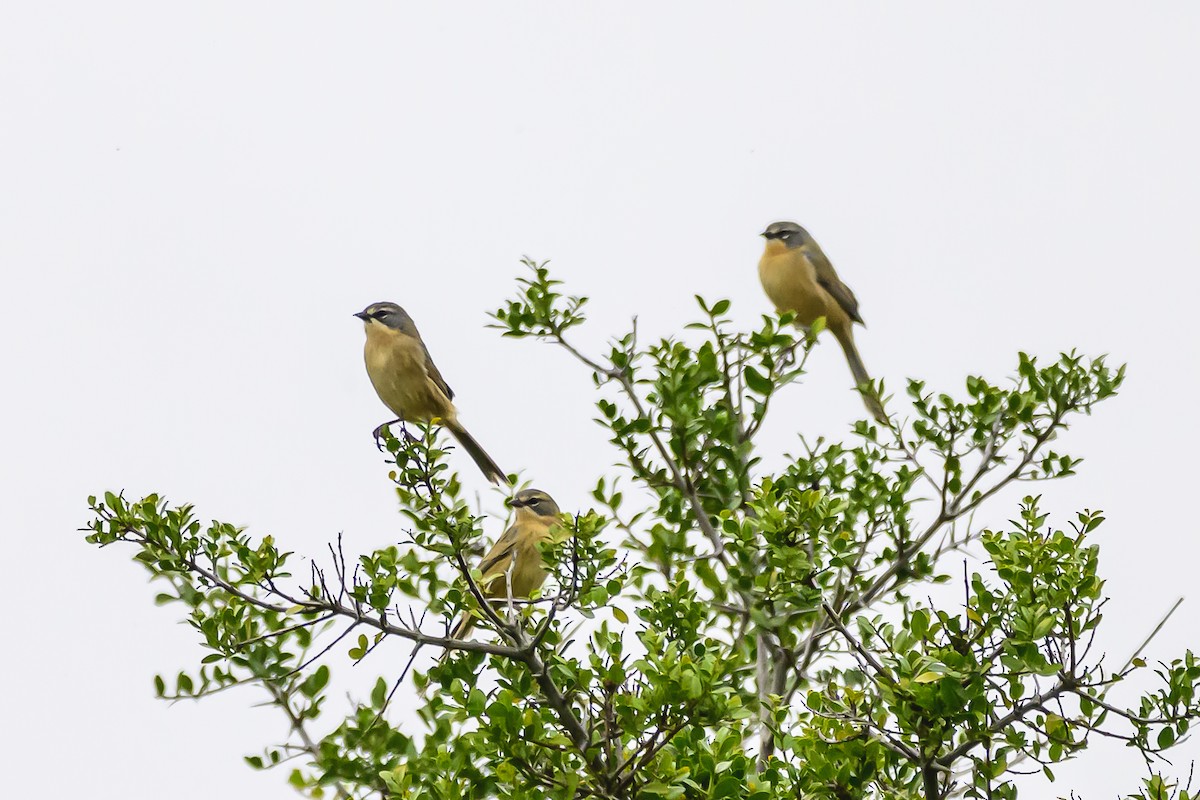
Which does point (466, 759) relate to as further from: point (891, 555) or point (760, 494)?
point (891, 555)

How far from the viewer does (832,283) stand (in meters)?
8.41

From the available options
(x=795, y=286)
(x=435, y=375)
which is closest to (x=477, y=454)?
(x=435, y=375)

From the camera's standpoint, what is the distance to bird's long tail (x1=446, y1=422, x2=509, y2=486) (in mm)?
6777

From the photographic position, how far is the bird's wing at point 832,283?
838 centimetres

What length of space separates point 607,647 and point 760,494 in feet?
2.58

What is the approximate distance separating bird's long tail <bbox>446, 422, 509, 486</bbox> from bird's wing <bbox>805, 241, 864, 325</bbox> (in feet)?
8.62

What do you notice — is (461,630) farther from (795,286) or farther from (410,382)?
(795,286)

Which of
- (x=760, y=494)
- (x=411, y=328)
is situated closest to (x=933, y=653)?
(x=760, y=494)

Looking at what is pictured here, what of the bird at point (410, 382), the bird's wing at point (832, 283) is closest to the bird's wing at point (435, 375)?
the bird at point (410, 382)

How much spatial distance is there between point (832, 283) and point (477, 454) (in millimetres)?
2772

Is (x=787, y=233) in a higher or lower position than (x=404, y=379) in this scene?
higher

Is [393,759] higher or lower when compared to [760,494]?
lower

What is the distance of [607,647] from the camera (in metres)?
4.25

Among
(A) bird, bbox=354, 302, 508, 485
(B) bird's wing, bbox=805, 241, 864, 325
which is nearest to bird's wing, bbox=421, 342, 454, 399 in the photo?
(A) bird, bbox=354, 302, 508, 485
